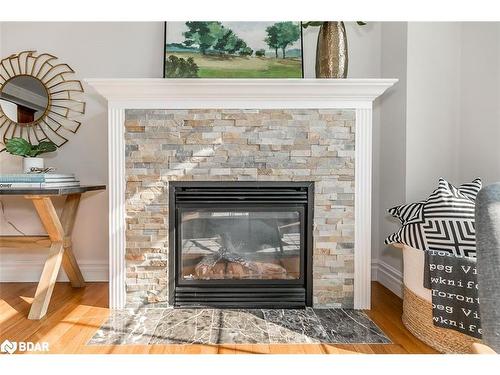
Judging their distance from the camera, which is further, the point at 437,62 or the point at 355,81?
the point at 437,62

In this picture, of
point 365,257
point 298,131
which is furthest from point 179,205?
point 365,257

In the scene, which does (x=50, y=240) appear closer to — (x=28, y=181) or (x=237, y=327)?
(x=28, y=181)

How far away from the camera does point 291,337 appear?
1.74 m

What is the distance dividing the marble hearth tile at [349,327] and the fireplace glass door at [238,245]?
0.28 metres

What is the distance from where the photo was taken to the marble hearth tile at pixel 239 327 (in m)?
1.71

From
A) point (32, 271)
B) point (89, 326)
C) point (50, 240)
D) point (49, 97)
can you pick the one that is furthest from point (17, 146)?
point (89, 326)

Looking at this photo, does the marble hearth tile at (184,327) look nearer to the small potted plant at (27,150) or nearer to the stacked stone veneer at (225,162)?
the stacked stone veneer at (225,162)

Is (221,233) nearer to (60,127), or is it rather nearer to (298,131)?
(298,131)

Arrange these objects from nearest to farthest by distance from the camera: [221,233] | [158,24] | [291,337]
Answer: [291,337], [221,233], [158,24]

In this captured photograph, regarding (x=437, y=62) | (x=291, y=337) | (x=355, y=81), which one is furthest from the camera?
(x=437, y=62)

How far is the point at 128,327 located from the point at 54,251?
2.39 feet

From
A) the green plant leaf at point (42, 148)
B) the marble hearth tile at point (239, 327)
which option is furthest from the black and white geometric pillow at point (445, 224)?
the green plant leaf at point (42, 148)

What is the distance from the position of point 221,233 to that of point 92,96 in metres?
1.46

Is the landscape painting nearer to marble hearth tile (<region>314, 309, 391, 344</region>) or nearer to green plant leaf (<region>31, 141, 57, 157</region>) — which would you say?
green plant leaf (<region>31, 141, 57, 157</region>)
